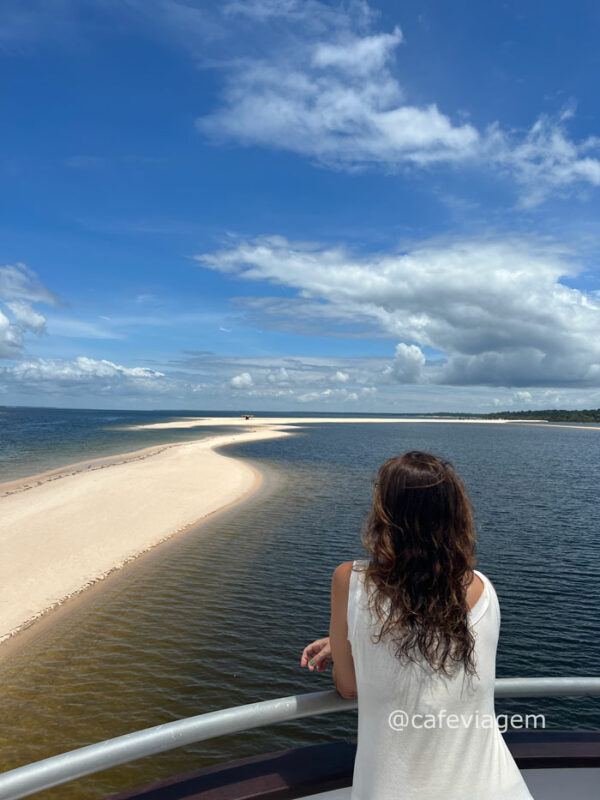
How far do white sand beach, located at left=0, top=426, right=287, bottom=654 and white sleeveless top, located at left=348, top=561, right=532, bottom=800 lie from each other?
1287 cm

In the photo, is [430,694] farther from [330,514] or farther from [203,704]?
[330,514]

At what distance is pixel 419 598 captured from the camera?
2.40m

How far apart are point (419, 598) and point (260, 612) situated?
1259 centimetres

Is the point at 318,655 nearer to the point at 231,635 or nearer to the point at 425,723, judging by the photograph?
the point at 425,723

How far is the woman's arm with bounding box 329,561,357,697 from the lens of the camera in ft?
8.03

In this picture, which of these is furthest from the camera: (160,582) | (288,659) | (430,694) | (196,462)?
(196,462)

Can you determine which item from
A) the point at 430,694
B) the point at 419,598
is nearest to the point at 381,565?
the point at 419,598

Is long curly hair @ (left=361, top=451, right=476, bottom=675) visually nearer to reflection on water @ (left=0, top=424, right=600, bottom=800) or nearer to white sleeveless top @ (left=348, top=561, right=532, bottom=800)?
white sleeveless top @ (left=348, top=561, right=532, bottom=800)

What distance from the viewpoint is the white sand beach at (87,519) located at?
15398 mm

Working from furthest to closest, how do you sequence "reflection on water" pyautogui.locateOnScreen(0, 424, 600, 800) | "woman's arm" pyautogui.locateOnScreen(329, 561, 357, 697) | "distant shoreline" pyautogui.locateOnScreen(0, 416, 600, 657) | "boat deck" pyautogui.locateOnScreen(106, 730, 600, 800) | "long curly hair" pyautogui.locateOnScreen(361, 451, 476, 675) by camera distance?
"distant shoreline" pyautogui.locateOnScreen(0, 416, 600, 657) → "reflection on water" pyautogui.locateOnScreen(0, 424, 600, 800) → "boat deck" pyautogui.locateOnScreen(106, 730, 600, 800) → "woman's arm" pyautogui.locateOnScreen(329, 561, 357, 697) → "long curly hair" pyautogui.locateOnScreen(361, 451, 476, 675)

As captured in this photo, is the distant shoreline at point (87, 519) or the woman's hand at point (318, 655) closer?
the woman's hand at point (318, 655)

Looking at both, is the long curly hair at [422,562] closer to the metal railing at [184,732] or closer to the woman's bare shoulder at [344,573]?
the woman's bare shoulder at [344,573]

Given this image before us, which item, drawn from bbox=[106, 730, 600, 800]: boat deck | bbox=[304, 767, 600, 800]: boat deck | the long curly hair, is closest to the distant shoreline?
bbox=[106, 730, 600, 800]: boat deck

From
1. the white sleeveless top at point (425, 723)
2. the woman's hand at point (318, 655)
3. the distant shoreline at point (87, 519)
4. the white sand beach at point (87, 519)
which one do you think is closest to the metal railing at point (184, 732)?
the woman's hand at point (318, 655)
